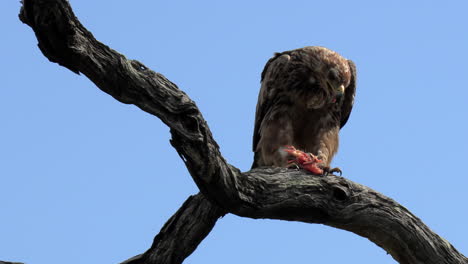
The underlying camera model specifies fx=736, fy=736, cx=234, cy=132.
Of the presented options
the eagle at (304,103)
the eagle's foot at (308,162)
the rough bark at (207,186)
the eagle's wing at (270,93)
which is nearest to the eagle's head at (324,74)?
the eagle at (304,103)

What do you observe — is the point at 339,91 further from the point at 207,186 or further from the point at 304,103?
the point at 207,186

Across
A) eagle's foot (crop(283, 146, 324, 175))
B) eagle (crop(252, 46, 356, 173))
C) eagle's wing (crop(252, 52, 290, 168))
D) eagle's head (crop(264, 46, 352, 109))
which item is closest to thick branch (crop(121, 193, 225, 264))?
eagle's foot (crop(283, 146, 324, 175))

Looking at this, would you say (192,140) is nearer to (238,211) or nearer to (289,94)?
(238,211)

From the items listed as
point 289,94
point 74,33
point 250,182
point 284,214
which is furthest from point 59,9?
point 289,94

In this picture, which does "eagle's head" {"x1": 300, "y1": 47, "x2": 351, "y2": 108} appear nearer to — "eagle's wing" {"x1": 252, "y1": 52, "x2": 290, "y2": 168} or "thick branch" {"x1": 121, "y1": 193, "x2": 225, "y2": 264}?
"eagle's wing" {"x1": 252, "y1": 52, "x2": 290, "y2": 168}

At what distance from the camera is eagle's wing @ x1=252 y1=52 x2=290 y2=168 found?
831 centimetres

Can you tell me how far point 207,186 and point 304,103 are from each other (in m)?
3.37

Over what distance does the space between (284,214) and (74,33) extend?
7.83ft

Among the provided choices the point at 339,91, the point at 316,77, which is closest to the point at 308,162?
the point at 339,91

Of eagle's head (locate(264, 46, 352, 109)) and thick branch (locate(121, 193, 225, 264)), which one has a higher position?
eagle's head (locate(264, 46, 352, 109))

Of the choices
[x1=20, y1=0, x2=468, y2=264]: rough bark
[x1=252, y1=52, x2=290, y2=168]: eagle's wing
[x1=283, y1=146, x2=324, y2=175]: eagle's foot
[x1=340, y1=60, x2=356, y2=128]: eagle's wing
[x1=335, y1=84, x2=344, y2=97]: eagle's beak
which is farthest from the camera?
[x1=340, y1=60, x2=356, y2=128]: eagle's wing

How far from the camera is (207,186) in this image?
5.03 meters

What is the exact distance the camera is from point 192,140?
15.3 feet

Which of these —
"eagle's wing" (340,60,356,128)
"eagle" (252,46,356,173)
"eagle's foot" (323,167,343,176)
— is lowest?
"eagle's foot" (323,167,343,176)
